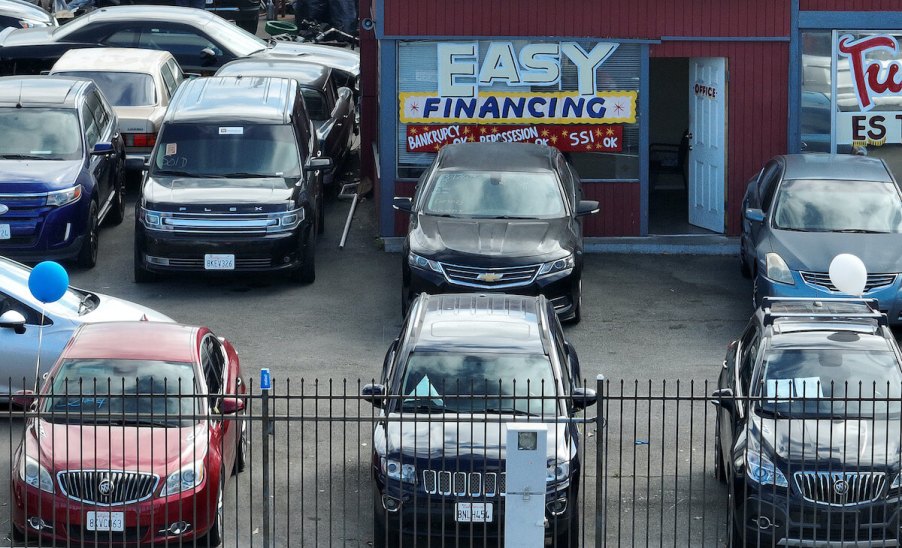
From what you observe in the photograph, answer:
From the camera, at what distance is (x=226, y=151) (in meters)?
18.5

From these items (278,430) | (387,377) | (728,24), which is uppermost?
(728,24)

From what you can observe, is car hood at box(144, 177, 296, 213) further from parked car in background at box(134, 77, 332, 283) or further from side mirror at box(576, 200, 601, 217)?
side mirror at box(576, 200, 601, 217)

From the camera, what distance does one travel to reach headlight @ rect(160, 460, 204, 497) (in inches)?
416

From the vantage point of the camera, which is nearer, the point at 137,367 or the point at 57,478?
the point at 57,478

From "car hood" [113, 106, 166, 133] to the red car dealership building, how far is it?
3770 millimetres

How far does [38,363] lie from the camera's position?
1296cm

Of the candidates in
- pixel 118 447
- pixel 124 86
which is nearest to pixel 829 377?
pixel 118 447

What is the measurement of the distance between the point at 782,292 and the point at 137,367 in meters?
7.17

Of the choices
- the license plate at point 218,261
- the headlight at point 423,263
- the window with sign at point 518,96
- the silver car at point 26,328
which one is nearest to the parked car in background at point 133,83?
the window with sign at point 518,96

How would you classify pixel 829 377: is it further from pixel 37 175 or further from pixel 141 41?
pixel 141 41

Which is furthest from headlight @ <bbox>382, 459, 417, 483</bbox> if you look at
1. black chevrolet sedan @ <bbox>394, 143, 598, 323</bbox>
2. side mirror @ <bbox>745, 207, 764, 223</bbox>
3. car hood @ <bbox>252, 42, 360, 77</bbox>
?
car hood @ <bbox>252, 42, 360, 77</bbox>

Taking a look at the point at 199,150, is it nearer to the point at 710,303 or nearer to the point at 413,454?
the point at 710,303

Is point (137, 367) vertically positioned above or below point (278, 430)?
above

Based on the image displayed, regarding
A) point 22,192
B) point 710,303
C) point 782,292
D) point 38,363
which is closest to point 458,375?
point 38,363
